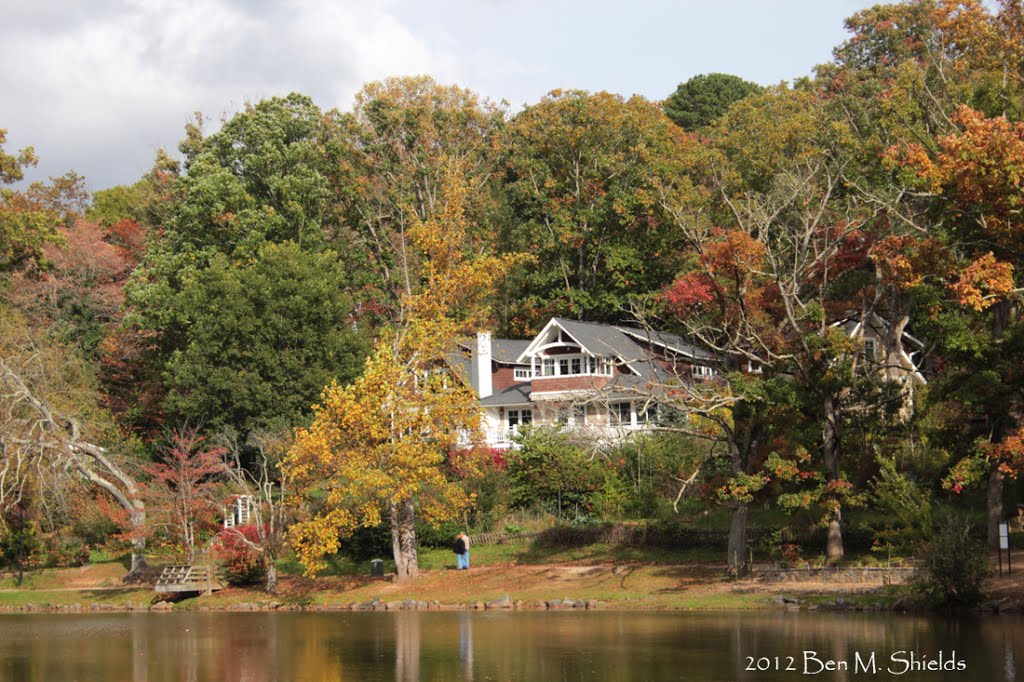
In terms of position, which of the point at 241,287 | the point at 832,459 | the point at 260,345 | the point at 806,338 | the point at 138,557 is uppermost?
the point at 241,287

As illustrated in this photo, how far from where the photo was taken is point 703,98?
315ft

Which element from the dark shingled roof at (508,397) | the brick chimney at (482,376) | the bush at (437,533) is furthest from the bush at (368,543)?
the brick chimney at (482,376)

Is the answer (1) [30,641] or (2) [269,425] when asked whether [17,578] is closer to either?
(2) [269,425]

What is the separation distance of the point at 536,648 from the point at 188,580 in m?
19.1

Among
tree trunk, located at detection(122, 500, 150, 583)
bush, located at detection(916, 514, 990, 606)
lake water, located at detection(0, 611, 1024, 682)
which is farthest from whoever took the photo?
tree trunk, located at detection(122, 500, 150, 583)

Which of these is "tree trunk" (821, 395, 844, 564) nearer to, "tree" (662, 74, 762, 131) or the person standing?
the person standing

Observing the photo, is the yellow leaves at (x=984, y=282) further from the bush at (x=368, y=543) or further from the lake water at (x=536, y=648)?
the bush at (x=368, y=543)

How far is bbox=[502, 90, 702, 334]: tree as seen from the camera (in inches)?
2571

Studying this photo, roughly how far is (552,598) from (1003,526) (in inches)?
503

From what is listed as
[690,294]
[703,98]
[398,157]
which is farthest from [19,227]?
[703,98]

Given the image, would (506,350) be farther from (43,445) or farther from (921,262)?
(921,262)

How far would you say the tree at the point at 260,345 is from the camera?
52938 millimetres

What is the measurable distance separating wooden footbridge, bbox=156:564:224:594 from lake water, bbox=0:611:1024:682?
627cm

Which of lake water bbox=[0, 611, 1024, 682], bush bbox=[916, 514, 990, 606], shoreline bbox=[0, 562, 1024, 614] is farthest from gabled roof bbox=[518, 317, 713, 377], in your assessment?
bush bbox=[916, 514, 990, 606]
